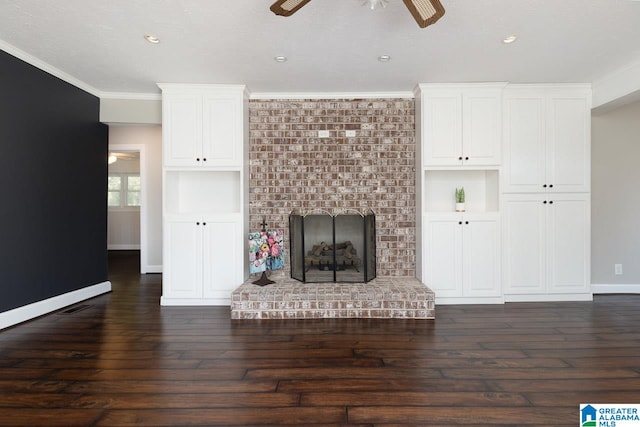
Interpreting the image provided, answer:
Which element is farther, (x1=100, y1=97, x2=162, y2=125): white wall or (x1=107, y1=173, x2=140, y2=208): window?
(x1=107, y1=173, x2=140, y2=208): window

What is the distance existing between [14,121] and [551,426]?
421cm

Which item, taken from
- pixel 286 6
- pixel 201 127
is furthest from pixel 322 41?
pixel 201 127

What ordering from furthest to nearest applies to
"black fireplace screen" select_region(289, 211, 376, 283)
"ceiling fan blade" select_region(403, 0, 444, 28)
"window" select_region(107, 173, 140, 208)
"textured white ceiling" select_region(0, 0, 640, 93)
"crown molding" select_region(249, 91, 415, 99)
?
"window" select_region(107, 173, 140, 208) < "crown molding" select_region(249, 91, 415, 99) < "black fireplace screen" select_region(289, 211, 376, 283) < "textured white ceiling" select_region(0, 0, 640, 93) < "ceiling fan blade" select_region(403, 0, 444, 28)

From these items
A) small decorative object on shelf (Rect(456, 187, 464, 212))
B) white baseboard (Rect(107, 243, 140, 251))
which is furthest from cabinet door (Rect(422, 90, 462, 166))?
white baseboard (Rect(107, 243, 140, 251))

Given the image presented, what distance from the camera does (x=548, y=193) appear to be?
3650 mm

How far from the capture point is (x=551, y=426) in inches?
59.7

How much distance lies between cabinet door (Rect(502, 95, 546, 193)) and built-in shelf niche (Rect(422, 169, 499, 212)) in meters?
0.28

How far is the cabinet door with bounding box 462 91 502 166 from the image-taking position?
139 inches

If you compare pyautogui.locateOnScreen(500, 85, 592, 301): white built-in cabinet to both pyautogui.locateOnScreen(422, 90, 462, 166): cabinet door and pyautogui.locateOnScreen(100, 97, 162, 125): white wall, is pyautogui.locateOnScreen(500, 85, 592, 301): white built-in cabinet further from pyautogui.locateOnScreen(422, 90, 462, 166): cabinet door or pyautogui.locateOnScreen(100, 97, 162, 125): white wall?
pyautogui.locateOnScreen(100, 97, 162, 125): white wall

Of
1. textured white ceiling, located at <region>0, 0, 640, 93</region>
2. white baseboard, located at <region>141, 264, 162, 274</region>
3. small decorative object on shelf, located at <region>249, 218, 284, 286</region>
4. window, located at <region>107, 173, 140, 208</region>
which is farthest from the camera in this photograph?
window, located at <region>107, 173, 140, 208</region>

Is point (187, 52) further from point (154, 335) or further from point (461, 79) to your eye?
point (461, 79)

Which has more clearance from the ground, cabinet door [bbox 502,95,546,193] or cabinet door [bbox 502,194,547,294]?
cabinet door [bbox 502,95,546,193]

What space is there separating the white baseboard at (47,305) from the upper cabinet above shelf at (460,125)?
3.87 m

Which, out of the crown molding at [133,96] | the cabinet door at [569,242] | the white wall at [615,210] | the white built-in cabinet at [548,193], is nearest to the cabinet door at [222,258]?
the crown molding at [133,96]
